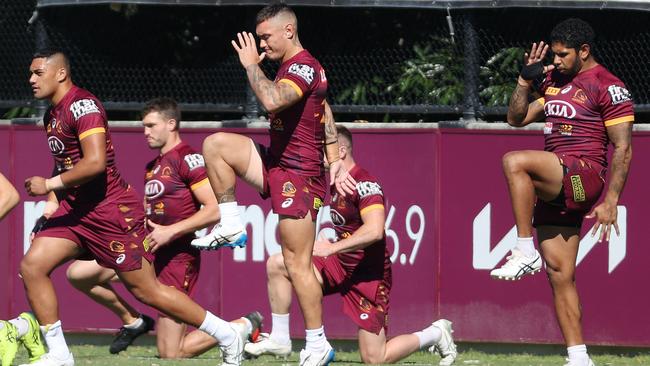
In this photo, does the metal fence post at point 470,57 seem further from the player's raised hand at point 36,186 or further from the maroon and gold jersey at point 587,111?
the player's raised hand at point 36,186

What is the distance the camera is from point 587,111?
9.10 metres

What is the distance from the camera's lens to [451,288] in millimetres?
12055

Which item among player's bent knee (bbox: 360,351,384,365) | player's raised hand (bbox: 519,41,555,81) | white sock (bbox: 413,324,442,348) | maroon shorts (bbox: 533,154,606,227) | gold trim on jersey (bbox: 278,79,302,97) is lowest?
player's bent knee (bbox: 360,351,384,365)

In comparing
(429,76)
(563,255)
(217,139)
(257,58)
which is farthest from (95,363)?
(429,76)

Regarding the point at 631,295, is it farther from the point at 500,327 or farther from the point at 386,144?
the point at 386,144

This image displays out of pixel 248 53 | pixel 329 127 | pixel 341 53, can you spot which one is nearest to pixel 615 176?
pixel 329 127

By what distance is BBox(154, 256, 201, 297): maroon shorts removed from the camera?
35.7 ft

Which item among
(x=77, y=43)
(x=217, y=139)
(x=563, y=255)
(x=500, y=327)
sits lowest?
(x=500, y=327)

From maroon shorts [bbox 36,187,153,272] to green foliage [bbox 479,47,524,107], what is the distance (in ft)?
13.2

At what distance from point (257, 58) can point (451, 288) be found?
392 centimetres

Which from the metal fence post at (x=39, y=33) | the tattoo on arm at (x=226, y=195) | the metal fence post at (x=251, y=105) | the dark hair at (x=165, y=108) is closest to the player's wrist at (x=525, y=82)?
the tattoo on arm at (x=226, y=195)

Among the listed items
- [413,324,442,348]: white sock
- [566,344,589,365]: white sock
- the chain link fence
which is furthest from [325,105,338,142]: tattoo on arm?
the chain link fence

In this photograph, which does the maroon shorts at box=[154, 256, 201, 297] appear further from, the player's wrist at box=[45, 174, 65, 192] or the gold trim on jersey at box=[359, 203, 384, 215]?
the player's wrist at box=[45, 174, 65, 192]

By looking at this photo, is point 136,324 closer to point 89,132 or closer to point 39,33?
point 89,132
